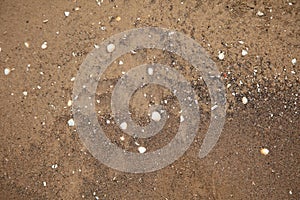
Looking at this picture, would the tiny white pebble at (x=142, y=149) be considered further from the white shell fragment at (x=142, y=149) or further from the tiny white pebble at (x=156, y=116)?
the tiny white pebble at (x=156, y=116)

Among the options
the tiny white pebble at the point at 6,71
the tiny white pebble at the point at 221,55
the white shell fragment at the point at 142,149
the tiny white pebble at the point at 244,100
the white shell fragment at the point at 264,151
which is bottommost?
the white shell fragment at the point at 264,151

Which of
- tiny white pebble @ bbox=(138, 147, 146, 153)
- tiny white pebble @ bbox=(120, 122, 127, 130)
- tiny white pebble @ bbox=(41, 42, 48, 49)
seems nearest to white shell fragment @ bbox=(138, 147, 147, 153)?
tiny white pebble @ bbox=(138, 147, 146, 153)

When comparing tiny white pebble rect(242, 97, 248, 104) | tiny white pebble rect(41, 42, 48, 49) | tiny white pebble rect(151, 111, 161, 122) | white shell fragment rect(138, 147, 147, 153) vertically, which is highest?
tiny white pebble rect(41, 42, 48, 49)

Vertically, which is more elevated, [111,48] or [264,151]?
[111,48]

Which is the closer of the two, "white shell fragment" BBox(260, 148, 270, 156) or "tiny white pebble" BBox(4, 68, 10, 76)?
"white shell fragment" BBox(260, 148, 270, 156)

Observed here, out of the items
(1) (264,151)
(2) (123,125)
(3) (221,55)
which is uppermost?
(3) (221,55)

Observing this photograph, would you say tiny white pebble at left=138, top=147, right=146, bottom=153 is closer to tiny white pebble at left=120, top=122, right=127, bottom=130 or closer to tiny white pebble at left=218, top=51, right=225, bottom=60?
tiny white pebble at left=120, top=122, right=127, bottom=130

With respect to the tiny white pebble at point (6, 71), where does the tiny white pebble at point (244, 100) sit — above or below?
below

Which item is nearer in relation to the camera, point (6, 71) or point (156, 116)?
point (156, 116)

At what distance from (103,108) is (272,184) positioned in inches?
33.3

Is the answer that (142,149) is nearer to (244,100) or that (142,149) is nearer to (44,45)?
(244,100)

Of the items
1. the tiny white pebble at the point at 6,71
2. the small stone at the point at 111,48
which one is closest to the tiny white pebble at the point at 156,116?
the small stone at the point at 111,48

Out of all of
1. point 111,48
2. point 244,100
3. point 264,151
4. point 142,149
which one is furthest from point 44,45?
point 264,151

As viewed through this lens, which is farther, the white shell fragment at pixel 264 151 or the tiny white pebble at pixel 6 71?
the tiny white pebble at pixel 6 71
